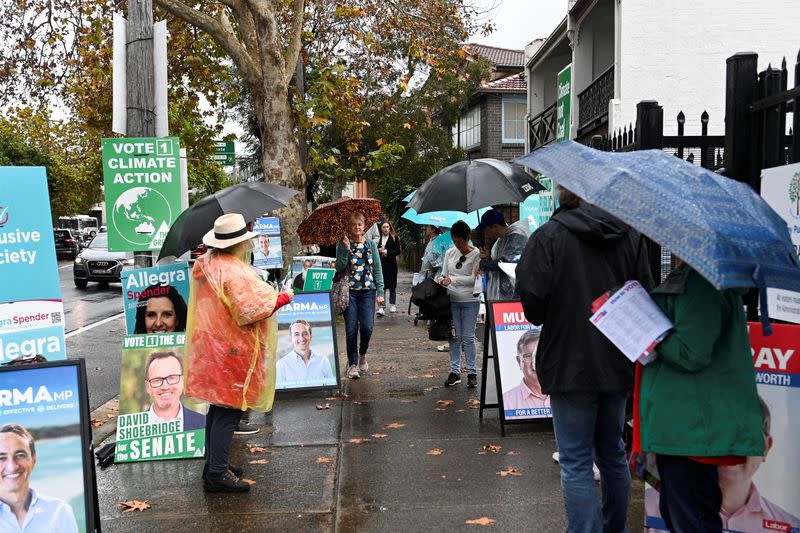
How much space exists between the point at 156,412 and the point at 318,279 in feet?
12.0

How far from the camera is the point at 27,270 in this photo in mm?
4770

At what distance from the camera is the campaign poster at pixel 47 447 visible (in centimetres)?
372

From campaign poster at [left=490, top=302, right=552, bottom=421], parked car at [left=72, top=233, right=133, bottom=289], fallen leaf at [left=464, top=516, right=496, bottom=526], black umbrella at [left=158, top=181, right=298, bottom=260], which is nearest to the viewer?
fallen leaf at [left=464, top=516, right=496, bottom=526]

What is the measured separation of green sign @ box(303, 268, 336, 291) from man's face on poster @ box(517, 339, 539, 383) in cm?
324

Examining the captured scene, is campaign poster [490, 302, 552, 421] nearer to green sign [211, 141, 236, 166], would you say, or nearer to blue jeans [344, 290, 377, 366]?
blue jeans [344, 290, 377, 366]

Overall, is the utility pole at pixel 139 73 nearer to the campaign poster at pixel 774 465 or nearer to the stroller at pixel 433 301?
the stroller at pixel 433 301

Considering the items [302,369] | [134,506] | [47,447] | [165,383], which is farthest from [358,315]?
[47,447]

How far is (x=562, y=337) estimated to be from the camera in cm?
381

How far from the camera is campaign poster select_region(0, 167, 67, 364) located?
4688 millimetres

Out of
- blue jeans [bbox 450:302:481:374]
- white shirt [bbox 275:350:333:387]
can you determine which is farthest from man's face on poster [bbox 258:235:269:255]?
blue jeans [bbox 450:302:481:374]

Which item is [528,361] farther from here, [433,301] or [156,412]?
[156,412]

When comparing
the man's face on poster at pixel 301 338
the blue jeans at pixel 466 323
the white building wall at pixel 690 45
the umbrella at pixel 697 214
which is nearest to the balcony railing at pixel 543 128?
the white building wall at pixel 690 45

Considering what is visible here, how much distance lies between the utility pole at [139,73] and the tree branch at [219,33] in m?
4.71

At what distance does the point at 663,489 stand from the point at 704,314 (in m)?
0.74
